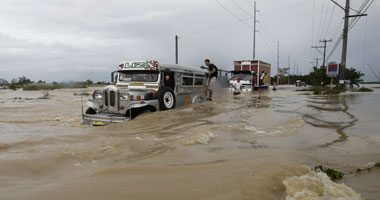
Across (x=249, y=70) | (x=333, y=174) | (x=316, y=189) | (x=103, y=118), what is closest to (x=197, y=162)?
(x=316, y=189)

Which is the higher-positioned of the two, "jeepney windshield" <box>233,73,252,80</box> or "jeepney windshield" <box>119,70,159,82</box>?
"jeepney windshield" <box>233,73,252,80</box>

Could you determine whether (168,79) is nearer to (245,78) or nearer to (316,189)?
(316,189)

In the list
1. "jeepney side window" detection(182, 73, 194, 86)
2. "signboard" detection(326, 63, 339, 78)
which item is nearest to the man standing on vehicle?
"jeepney side window" detection(182, 73, 194, 86)

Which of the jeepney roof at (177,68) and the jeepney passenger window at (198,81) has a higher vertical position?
the jeepney roof at (177,68)

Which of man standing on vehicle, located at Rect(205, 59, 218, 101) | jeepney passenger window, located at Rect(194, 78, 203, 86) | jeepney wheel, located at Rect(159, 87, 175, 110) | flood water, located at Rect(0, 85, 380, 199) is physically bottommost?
flood water, located at Rect(0, 85, 380, 199)

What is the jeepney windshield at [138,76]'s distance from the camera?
330 inches

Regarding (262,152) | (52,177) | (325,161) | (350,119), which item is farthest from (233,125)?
(52,177)

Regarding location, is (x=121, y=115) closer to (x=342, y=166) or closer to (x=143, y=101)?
(x=143, y=101)

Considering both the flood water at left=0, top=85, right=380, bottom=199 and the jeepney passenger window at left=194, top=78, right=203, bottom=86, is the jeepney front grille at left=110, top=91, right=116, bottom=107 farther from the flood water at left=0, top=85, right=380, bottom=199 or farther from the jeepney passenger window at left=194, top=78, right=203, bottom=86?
the jeepney passenger window at left=194, top=78, right=203, bottom=86

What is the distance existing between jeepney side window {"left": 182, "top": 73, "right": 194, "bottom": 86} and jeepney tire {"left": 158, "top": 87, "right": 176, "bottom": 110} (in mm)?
1191

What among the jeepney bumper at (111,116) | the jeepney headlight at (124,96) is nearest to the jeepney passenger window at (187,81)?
the jeepney bumper at (111,116)

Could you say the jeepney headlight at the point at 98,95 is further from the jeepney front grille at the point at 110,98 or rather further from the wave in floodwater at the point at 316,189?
the wave in floodwater at the point at 316,189

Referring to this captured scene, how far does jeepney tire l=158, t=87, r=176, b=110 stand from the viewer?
7809 millimetres

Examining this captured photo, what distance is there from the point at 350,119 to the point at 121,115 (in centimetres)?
623
